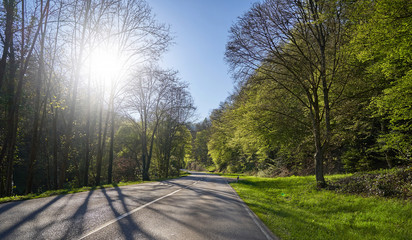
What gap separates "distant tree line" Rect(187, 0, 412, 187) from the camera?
7.25m

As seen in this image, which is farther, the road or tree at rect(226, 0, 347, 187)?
tree at rect(226, 0, 347, 187)

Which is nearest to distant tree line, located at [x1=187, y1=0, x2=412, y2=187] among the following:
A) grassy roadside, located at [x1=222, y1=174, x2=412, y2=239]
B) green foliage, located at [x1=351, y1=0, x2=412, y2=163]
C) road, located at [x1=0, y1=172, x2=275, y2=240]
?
green foliage, located at [x1=351, y1=0, x2=412, y2=163]

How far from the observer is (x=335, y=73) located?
1098cm

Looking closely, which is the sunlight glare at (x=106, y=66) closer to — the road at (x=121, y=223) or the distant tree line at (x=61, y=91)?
the distant tree line at (x=61, y=91)

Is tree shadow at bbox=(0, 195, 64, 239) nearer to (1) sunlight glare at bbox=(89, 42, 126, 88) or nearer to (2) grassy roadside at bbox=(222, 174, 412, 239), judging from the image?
(2) grassy roadside at bbox=(222, 174, 412, 239)

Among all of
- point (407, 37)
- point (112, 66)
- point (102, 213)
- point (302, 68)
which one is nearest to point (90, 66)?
point (112, 66)

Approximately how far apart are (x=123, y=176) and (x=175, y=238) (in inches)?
1207

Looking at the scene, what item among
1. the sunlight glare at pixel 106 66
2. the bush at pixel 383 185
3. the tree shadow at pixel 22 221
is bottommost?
the bush at pixel 383 185

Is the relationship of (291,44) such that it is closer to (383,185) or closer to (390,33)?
(390,33)

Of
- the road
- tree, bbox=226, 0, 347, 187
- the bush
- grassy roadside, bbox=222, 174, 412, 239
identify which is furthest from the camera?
tree, bbox=226, 0, 347, 187

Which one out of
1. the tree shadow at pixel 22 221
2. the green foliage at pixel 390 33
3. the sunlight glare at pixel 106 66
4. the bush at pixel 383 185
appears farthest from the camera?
the sunlight glare at pixel 106 66

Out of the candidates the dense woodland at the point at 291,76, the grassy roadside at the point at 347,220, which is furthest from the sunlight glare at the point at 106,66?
the grassy roadside at the point at 347,220

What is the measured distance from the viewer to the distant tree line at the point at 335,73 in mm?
7250

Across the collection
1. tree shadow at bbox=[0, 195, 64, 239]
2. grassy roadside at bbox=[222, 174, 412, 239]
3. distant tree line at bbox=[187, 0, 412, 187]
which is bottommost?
grassy roadside at bbox=[222, 174, 412, 239]
